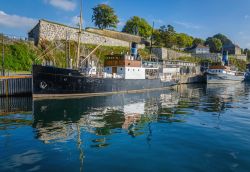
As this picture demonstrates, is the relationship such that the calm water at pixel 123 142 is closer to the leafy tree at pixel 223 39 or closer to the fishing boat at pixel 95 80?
the fishing boat at pixel 95 80

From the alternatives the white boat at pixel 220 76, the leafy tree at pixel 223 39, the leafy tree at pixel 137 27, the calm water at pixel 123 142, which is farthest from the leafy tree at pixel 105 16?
the leafy tree at pixel 223 39

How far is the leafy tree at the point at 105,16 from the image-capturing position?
81.2 meters

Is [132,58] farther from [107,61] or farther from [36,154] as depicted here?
[36,154]

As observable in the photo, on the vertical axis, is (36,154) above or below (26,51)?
below

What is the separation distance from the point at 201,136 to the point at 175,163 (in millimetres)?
4427

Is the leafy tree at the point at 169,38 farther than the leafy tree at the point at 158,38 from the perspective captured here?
No

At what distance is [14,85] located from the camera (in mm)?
29625

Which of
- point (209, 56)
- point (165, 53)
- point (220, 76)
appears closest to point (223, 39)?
point (209, 56)

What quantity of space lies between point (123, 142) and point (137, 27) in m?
87.0

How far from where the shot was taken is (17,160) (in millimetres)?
9375

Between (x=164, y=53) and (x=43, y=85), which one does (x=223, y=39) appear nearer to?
(x=164, y=53)

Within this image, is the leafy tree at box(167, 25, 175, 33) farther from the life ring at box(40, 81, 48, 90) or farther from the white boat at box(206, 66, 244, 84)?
the life ring at box(40, 81, 48, 90)

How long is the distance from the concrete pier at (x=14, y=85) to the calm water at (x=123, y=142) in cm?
1078

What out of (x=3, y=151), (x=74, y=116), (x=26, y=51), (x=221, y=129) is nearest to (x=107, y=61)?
(x=26, y=51)
